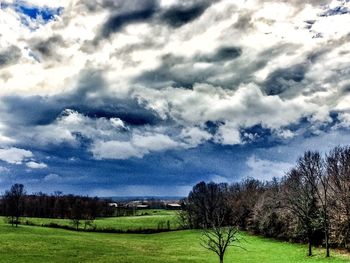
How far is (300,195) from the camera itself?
85.8 m

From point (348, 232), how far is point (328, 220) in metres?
5.95

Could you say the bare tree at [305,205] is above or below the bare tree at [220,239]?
above

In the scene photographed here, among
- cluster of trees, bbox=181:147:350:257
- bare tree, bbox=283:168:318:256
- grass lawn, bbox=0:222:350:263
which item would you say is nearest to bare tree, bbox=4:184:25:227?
grass lawn, bbox=0:222:350:263

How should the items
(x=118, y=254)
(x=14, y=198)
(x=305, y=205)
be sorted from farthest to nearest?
(x=14, y=198) → (x=305, y=205) → (x=118, y=254)

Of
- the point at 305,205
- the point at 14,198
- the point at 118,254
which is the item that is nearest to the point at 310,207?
the point at 305,205

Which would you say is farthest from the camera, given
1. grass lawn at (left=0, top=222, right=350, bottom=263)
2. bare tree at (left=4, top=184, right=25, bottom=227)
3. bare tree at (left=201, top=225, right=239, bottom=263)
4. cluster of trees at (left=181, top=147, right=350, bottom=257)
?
bare tree at (left=4, top=184, right=25, bottom=227)

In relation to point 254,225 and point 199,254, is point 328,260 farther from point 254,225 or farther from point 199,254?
point 254,225

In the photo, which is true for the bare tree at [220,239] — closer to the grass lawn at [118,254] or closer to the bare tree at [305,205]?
the grass lawn at [118,254]

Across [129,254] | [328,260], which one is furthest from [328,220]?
[129,254]

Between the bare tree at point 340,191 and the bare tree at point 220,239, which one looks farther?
the bare tree at point 340,191

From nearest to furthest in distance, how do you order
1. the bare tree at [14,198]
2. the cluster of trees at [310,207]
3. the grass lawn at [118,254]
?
1. the grass lawn at [118,254]
2. the cluster of trees at [310,207]
3. the bare tree at [14,198]

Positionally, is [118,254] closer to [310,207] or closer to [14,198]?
[310,207]

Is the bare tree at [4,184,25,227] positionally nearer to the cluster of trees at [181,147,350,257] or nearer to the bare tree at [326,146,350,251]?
the cluster of trees at [181,147,350,257]

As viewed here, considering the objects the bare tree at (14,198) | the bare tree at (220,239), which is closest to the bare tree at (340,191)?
the bare tree at (220,239)
